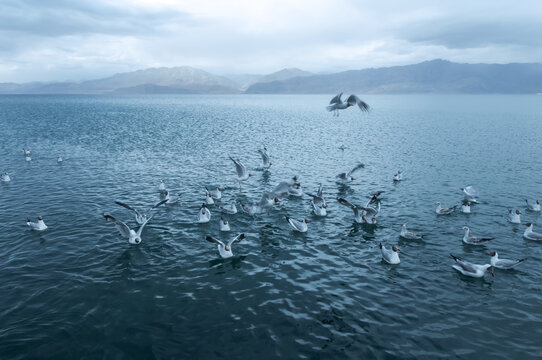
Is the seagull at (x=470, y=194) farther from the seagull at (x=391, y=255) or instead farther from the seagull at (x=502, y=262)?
the seagull at (x=391, y=255)

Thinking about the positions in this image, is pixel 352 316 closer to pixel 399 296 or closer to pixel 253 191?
pixel 399 296

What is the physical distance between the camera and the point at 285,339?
13.5m

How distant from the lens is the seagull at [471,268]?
706 inches

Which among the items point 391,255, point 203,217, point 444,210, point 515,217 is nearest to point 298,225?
point 391,255

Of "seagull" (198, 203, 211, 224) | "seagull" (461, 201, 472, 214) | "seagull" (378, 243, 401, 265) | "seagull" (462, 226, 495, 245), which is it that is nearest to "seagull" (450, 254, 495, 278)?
"seagull" (378, 243, 401, 265)

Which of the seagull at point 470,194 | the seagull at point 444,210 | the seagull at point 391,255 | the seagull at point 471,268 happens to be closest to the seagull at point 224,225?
the seagull at point 391,255

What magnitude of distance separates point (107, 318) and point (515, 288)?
67.4 ft

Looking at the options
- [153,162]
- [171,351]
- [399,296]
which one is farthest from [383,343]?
[153,162]

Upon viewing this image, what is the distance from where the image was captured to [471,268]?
17984 millimetres

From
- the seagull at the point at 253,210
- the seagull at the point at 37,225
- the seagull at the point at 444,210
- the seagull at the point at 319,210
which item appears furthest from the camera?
the seagull at the point at 444,210

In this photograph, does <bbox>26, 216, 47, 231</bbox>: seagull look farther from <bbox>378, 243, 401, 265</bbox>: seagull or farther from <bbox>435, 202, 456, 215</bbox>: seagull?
<bbox>435, 202, 456, 215</bbox>: seagull

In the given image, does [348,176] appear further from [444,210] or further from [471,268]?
[471,268]

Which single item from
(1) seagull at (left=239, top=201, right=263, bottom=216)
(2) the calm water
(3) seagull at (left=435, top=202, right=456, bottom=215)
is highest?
(1) seagull at (left=239, top=201, right=263, bottom=216)

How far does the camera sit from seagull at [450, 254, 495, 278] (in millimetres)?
17938
